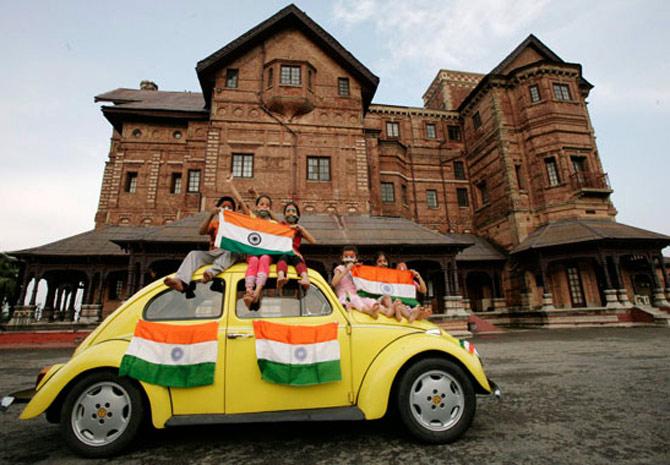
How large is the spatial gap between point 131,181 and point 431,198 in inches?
900

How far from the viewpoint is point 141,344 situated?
2842 millimetres

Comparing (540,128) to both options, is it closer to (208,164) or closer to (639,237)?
(639,237)

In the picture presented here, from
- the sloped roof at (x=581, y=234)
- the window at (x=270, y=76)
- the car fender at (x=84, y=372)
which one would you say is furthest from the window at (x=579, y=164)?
the car fender at (x=84, y=372)

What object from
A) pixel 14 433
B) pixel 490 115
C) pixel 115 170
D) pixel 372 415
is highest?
pixel 490 115

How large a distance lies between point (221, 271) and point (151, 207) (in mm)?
21711

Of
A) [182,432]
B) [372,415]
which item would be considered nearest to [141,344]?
[182,432]

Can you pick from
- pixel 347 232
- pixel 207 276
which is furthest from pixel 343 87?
pixel 207 276

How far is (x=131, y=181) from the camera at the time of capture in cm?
2209

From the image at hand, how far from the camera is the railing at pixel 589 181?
20.1 metres

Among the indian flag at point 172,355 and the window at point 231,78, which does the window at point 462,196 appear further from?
the indian flag at point 172,355

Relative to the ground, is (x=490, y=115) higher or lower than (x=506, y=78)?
lower

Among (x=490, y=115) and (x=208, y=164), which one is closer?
(x=208, y=164)

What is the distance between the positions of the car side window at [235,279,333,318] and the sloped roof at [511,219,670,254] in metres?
19.0

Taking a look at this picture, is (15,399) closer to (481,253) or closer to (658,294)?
(481,253)
